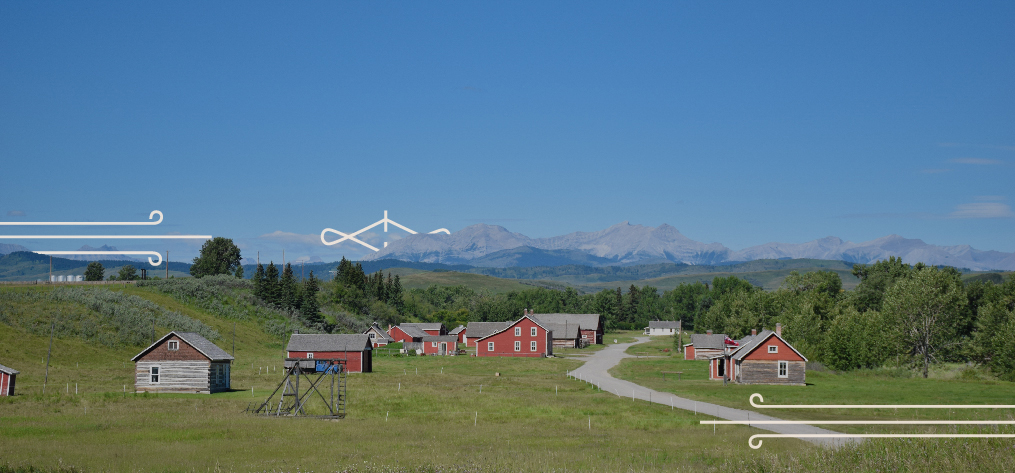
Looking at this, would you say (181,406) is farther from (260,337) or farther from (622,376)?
(260,337)

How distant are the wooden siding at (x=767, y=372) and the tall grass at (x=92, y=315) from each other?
202 ft

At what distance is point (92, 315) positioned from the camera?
89375mm

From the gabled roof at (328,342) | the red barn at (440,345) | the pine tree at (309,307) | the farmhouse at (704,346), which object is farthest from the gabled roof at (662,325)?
the gabled roof at (328,342)

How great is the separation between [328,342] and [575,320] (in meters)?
70.8

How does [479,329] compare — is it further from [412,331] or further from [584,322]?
[584,322]

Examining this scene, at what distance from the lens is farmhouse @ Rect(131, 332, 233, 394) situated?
57.8 metres

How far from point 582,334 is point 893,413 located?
344ft

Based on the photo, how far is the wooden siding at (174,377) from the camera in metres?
57.8

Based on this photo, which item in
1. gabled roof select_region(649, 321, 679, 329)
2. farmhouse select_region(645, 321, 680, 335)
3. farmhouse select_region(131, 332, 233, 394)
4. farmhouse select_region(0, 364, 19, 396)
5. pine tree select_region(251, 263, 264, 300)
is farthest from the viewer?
farmhouse select_region(645, 321, 680, 335)

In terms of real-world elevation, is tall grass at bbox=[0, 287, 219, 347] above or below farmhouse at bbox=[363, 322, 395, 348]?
above

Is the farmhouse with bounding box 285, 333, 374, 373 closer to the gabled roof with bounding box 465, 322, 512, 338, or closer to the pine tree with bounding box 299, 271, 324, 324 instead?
the pine tree with bounding box 299, 271, 324, 324

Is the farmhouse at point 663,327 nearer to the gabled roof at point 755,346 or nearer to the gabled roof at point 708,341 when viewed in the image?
the gabled roof at point 708,341

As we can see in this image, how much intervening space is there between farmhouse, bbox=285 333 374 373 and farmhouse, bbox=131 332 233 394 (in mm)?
20815

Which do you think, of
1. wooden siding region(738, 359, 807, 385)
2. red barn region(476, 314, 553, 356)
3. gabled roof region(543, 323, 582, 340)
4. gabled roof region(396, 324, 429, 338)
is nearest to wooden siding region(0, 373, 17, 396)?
wooden siding region(738, 359, 807, 385)
